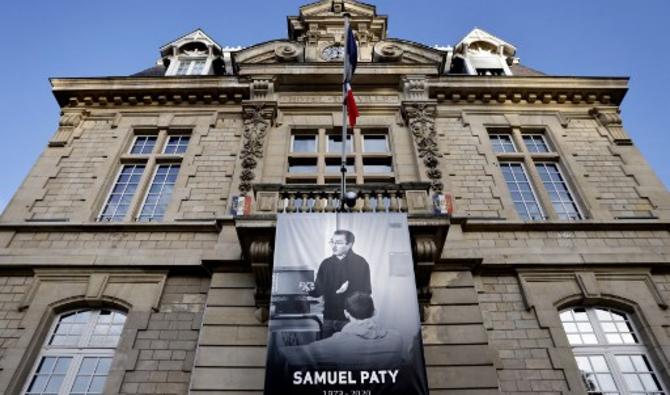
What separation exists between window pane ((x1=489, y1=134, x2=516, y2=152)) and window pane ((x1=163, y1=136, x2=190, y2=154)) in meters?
7.83

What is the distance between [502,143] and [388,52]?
4.41m

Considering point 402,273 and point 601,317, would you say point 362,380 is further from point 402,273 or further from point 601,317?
point 601,317

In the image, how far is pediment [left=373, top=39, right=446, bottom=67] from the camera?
551 inches

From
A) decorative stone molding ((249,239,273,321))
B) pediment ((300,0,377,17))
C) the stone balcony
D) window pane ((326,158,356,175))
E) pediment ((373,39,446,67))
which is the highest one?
pediment ((300,0,377,17))

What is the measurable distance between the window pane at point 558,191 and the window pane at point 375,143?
3.73 m

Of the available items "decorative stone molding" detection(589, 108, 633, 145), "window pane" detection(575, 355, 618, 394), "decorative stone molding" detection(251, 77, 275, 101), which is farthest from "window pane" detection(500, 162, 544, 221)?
"decorative stone molding" detection(251, 77, 275, 101)

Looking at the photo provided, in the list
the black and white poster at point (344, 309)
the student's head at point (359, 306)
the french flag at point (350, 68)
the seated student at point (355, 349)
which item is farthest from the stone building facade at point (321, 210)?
the french flag at point (350, 68)

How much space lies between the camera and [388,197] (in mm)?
9125

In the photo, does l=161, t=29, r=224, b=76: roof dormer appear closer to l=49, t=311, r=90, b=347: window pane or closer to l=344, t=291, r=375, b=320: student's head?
l=49, t=311, r=90, b=347: window pane

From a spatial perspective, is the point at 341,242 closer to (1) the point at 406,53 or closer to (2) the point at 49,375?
(2) the point at 49,375

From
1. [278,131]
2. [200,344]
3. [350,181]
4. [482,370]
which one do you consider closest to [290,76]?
[278,131]

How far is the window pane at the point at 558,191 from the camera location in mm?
10680

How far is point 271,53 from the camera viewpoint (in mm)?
14523

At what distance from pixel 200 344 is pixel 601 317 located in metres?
6.98
